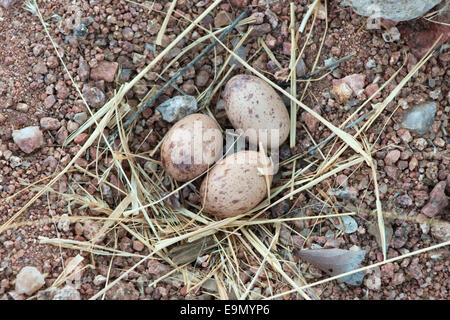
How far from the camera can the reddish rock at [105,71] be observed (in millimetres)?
2207

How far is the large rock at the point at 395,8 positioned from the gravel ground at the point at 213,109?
65mm

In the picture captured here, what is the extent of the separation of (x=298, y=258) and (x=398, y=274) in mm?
374

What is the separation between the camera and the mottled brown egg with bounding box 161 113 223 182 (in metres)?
2.06

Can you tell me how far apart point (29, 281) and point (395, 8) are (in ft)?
5.64

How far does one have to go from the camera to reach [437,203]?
2.01m

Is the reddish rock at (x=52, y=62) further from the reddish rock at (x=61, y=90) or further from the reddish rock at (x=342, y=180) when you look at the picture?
the reddish rock at (x=342, y=180)

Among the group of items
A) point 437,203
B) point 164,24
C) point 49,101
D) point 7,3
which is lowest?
point 437,203

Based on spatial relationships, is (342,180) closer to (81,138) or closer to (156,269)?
(156,269)

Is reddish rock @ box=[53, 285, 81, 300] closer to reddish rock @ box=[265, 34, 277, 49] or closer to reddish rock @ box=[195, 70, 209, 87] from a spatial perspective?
reddish rock @ box=[195, 70, 209, 87]

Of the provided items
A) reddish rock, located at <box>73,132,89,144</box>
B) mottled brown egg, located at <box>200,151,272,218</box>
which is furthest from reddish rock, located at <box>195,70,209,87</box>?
reddish rock, located at <box>73,132,89,144</box>

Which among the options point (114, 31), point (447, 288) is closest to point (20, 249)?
point (114, 31)

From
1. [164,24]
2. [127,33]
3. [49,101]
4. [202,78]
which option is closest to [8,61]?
[49,101]

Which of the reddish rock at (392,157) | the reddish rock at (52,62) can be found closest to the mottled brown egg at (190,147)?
the reddish rock at (52,62)

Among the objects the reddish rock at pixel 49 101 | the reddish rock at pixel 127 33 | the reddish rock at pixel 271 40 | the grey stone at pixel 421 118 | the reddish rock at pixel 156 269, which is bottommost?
the reddish rock at pixel 156 269
